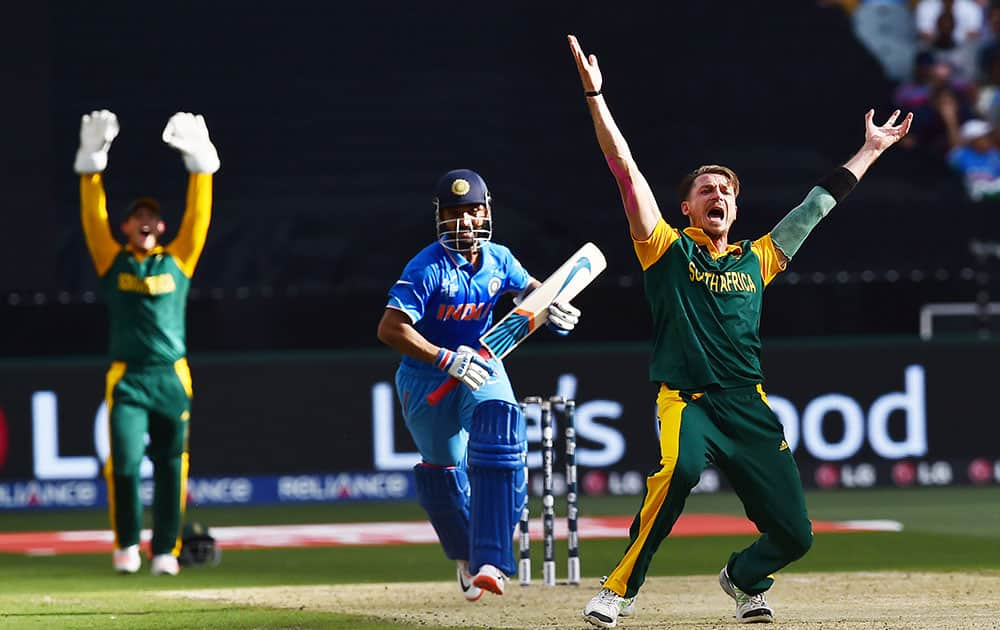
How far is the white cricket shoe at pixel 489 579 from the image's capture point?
7516 millimetres

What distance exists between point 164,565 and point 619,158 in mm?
3939

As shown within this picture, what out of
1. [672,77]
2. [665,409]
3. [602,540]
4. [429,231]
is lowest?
[602,540]

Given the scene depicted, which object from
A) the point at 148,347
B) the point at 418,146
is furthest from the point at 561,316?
the point at 418,146

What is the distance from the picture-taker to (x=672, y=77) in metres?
15.8

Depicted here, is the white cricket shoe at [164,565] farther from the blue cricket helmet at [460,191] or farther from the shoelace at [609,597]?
the shoelace at [609,597]

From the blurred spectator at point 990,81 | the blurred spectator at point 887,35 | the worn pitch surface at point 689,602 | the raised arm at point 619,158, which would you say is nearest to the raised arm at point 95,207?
the worn pitch surface at point 689,602

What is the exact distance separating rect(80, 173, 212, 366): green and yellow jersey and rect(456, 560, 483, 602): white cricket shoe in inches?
93.1

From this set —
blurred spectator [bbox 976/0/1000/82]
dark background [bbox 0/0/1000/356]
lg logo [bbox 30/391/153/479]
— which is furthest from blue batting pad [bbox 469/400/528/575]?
blurred spectator [bbox 976/0/1000/82]

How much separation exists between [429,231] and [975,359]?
4.04 m

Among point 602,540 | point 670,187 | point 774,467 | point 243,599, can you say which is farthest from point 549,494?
point 670,187

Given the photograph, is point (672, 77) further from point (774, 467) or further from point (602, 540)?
point (774, 467)

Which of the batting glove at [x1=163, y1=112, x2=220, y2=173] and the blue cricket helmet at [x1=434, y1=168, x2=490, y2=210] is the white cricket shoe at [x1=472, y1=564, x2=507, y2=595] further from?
the batting glove at [x1=163, y1=112, x2=220, y2=173]

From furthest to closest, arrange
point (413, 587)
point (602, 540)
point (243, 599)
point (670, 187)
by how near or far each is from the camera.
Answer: point (670, 187), point (602, 540), point (413, 587), point (243, 599)

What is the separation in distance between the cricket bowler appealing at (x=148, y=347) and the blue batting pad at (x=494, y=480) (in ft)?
8.82
